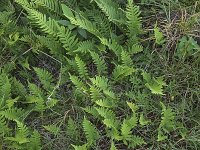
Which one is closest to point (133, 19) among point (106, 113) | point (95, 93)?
point (95, 93)

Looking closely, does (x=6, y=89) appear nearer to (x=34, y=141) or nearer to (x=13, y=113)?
(x=13, y=113)

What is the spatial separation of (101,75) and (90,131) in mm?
571

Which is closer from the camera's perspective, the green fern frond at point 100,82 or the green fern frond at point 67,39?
the green fern frond at point 100,82

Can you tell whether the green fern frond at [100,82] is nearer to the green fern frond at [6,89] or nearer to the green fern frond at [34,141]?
the green fern frond at [34,141]

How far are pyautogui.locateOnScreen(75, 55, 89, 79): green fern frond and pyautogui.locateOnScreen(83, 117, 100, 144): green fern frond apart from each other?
1.51ft

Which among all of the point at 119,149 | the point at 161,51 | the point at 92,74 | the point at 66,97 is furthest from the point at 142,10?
the point at 119,149

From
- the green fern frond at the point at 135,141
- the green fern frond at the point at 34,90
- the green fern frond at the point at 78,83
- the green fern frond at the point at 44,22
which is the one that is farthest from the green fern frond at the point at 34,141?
the green fern frond at the point at 44,22

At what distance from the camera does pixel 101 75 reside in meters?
3.55

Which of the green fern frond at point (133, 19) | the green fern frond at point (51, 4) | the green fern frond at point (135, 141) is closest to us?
the green fern frond at point (135, 141)

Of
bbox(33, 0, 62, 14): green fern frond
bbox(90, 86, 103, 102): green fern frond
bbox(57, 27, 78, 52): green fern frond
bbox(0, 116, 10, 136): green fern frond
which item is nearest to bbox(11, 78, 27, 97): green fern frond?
bbox(0, 116, 10, 136): green fern frond

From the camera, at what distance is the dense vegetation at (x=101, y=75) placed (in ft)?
10.7

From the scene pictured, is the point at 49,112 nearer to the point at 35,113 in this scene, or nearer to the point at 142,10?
the point at 35,113

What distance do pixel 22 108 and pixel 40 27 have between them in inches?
29.1

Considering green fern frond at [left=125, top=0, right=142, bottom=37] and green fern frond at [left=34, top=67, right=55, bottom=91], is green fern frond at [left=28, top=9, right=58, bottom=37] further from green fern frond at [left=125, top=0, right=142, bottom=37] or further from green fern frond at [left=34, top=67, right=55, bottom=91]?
green fern frond at [left=125, top=0, right=142, bottom=37]
